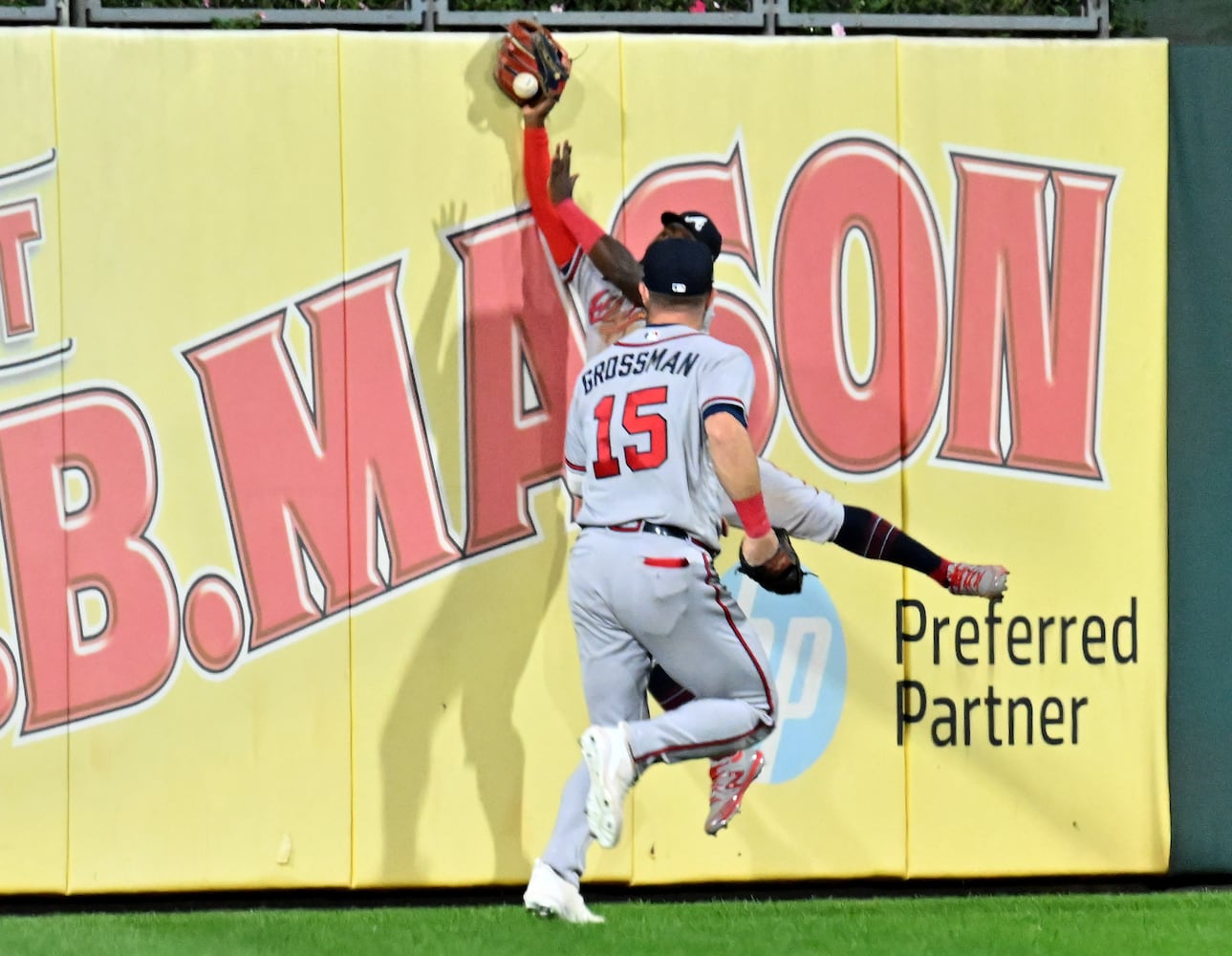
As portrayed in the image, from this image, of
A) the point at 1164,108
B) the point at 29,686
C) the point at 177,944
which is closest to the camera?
the point at 177,944

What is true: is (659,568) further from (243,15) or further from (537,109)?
(243,15)

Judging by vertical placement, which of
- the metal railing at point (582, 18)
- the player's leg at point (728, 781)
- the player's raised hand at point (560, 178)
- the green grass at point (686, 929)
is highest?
the metal railing at point (582, 18)

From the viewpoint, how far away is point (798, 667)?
575 cm

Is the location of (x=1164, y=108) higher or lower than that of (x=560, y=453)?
higher

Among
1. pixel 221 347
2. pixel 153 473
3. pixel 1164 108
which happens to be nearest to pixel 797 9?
pixel 1164 108

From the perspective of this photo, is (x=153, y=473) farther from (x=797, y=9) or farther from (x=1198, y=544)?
(x=1198, y=544)

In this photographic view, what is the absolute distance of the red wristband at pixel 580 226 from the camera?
217 inches

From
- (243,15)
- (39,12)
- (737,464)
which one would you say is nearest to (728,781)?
(737,464)

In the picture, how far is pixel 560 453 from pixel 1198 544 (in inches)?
91.6

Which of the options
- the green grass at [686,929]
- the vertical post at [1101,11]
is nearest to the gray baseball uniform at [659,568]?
the green grass at [686,929]

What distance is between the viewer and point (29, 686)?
5.50 m

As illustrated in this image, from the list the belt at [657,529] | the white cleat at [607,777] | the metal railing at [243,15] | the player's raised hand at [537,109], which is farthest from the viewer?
the metal railing at [243,15]

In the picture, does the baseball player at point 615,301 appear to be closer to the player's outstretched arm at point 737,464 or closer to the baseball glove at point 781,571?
the baseball glove at point 781,571

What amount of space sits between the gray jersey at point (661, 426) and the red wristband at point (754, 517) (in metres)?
0.19
